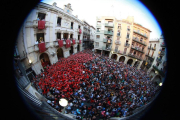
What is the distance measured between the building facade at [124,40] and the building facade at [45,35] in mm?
1944

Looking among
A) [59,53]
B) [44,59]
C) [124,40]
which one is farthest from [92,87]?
[124,40]

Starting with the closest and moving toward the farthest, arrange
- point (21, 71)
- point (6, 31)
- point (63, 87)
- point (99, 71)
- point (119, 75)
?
point (6, 31) → point (21, 71) → point (63, 87) → point (119, 75) → point (99, 71)

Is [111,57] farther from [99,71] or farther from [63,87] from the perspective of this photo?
[63,87]

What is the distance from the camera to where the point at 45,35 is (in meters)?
2.60

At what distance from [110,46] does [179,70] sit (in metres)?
2.98

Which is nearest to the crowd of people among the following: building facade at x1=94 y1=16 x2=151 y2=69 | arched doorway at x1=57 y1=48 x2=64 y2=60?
arched doorway at x1=57 y1=48 x2=64 y2=60

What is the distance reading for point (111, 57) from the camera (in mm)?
4238

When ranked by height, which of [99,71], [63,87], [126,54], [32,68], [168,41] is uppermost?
[168,41]

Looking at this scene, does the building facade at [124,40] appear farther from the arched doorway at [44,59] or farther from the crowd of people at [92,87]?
the arched doorway at [44,59]

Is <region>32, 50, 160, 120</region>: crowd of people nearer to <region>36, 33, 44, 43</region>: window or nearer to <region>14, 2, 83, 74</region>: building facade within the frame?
<region>14, 2, 83, 74</region>: building facade

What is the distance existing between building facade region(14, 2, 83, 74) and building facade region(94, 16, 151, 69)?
1.94 meters

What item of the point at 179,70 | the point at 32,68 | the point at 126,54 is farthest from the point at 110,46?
the point at 32,68

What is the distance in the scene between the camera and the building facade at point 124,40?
2.89m

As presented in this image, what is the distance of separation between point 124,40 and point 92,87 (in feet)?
11.6
